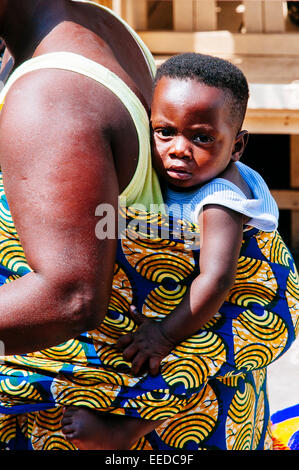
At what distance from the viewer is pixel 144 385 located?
4.83ft

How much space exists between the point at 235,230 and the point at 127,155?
0.99ft

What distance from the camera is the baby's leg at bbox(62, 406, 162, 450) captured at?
4.93 ft

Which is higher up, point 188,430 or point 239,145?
point 239,145

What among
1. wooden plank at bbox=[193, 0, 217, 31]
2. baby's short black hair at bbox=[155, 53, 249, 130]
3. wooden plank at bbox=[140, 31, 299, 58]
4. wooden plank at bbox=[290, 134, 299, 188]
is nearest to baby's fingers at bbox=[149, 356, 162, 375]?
baby's short black hair at bbox=[155, 53, 249, 130]

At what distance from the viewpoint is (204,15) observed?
184 inches

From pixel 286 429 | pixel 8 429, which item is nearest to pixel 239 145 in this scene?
pixel 8 429

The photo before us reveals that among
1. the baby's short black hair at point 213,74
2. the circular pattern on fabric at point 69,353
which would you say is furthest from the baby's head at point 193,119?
the circular pattern on fabric at point 69,353

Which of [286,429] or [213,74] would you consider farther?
[286,429]

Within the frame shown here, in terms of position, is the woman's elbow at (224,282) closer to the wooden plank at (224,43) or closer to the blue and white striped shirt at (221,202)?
the blue and white striped shirt at (221,202)

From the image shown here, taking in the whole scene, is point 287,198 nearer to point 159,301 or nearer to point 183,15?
point 183,15

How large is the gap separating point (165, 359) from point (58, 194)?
1.55ft

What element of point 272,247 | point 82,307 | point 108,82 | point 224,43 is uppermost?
point 224,43
